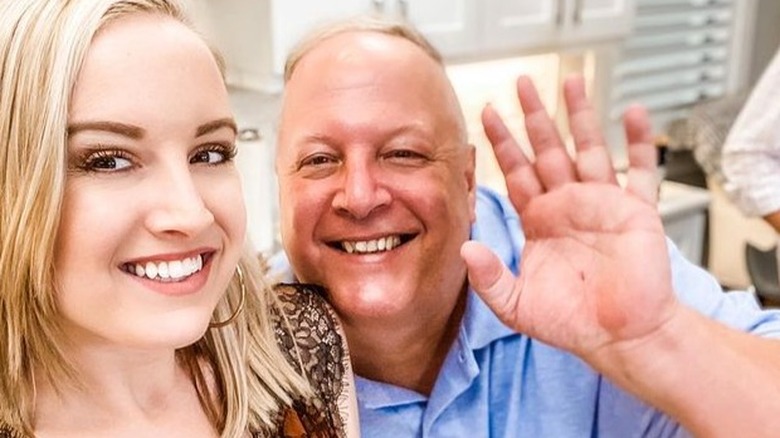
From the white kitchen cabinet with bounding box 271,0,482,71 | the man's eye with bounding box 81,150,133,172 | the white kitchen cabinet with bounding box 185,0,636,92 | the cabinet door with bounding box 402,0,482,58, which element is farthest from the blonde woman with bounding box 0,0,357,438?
the cabinet door with bounding box 402,0,482,58

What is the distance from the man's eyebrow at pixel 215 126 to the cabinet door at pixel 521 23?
1873 mm

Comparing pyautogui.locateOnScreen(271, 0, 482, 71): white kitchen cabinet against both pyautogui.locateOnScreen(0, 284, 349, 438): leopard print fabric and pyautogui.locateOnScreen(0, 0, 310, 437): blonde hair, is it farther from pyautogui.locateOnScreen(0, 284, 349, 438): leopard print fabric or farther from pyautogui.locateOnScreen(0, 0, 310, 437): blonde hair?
pyautogui.locateOnScreen(0, 0, 310, 437): blonde hair

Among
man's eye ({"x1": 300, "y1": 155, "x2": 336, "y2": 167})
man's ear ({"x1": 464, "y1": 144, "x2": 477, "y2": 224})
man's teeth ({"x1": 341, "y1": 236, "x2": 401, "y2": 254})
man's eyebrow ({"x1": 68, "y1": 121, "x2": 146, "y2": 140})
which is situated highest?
man's eyebrow ({"x1": 68, "y1": 121, "x2": 146, "y2": 140})

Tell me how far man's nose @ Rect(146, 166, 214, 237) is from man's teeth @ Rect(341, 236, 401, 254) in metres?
0.38

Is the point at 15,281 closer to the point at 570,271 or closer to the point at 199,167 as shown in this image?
the point at 199,167

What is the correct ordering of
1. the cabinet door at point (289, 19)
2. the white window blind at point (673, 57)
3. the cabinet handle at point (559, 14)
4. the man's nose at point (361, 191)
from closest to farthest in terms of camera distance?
the man's nose at point (361, 191) < the cabinet door at point (289, 19) < the cabinet handle at point (559, 14) < the white window blind at point (673, 57)

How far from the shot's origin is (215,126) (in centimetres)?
97

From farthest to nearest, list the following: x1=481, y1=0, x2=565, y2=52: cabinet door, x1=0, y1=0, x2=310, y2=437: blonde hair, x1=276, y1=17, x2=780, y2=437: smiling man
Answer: x1=481, y1=0, x2=565, y2=52: cabinet door < x1=276, y1=17, x2=780, y2=437: smiling man < x1=0, y1=0, x2=310, y2=437: blonde hair

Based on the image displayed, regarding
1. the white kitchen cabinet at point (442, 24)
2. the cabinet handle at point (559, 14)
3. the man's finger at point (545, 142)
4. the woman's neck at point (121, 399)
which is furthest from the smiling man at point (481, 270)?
the cabinet handle at point (559, 14)

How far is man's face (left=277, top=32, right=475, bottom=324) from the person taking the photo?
50.0 inches

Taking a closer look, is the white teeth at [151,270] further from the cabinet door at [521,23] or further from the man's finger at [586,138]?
the cabinet door at [521,23]

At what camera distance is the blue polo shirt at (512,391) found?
4.24ft

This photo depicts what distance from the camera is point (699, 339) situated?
1.09m

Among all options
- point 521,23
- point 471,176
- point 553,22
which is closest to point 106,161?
point 471,176
